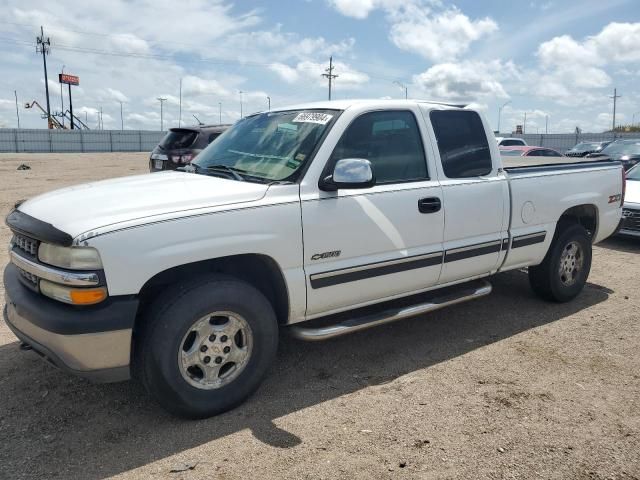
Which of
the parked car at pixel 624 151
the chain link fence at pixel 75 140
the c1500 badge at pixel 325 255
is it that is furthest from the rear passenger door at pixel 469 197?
the chain link fence at pixel 75 140

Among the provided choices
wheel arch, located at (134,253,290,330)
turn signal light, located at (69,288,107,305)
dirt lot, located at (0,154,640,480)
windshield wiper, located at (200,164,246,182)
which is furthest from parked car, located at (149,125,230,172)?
turn signal light, located at (69,288,107,305)

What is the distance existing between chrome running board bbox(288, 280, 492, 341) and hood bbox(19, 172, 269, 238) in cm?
99

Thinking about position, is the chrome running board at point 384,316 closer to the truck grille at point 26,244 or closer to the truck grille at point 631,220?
the truck grille at point 26,244

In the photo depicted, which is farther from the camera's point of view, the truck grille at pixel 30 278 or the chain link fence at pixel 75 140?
the chain link fence at pixel 75 140

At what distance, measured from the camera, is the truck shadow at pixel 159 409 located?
301cm

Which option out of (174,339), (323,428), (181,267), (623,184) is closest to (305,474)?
(323,428)

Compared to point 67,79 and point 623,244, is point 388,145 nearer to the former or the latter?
point 623,244

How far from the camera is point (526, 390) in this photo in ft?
12.3

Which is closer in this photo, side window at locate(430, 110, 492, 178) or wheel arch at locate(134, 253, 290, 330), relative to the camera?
wheel arch at locate(134, 253, 290, 330)

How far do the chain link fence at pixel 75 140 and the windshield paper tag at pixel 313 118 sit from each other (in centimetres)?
5343

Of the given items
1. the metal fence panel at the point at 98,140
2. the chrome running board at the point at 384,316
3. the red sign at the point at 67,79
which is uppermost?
the red sign at the point at 67,79

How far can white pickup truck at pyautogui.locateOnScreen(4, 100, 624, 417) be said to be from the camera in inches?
116

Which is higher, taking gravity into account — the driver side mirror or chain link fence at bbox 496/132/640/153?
chain link fence at bbox 496/132/640/153

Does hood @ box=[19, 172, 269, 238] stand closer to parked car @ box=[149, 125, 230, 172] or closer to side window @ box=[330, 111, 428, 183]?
side window @ box=[330, 111, 428, 183]
